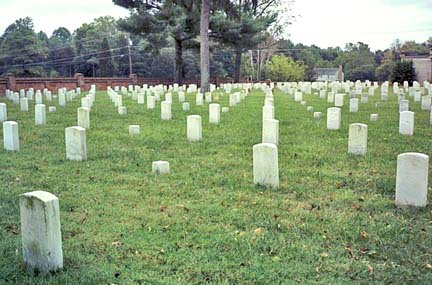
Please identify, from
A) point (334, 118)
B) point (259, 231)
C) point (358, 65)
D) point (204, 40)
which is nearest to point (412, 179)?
point (259, 231)

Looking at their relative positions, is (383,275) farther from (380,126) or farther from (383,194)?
(380,126)

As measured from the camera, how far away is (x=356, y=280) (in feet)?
12.3

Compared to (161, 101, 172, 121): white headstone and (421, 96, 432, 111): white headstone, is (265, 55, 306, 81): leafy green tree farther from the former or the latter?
(161, 101, 172, 121): white headstone

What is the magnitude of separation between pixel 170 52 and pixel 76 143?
56.0 metres

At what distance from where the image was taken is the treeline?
37256mm

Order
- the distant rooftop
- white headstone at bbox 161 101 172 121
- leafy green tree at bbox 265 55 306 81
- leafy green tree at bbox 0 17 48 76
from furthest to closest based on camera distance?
the distant rooftop, leafy green tree at bbox 265 55 306 81, leafy green tree at bbox 0 17 48 76, white headstone at bbox 161 101 172 121

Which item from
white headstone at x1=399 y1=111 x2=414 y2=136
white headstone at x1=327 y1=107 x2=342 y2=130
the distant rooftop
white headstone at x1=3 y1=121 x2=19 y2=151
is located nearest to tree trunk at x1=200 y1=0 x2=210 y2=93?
white headstone at x1=327 y1=107 x2=342 y2=130

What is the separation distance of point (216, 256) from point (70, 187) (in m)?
3.17

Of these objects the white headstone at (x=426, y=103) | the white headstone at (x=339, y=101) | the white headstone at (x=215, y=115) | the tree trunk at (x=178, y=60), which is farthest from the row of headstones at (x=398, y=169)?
the tree trunk at (x=178, y=60)

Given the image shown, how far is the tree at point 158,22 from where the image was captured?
36.1 meters

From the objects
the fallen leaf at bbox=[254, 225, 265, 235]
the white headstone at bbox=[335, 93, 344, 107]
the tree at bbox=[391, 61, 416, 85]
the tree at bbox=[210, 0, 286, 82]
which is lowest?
the fallen leaf at bbox=[254, 225, 265, 235]

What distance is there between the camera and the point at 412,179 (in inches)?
218

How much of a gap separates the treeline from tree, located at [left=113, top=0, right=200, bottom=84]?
0.08 m

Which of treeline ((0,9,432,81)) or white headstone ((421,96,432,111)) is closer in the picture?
white headstone ((421,96,432,111))
